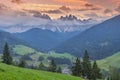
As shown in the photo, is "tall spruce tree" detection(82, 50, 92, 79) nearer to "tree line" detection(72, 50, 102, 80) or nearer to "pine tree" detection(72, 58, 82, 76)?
"tree line" detection(72, 50, 102, 80)

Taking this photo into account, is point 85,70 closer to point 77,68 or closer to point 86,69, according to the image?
point 86,69

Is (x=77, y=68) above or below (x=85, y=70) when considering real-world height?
above

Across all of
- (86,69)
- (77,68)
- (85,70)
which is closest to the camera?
(77,68)

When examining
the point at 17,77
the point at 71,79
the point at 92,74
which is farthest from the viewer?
the point at 92,74

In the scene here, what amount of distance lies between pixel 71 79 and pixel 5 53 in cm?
5381

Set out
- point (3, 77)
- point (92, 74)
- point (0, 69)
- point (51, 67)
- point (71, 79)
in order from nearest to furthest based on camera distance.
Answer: point (3, 77)
point (0, 69)
point (71, 79)
point (92, 74)
point (51, 67)

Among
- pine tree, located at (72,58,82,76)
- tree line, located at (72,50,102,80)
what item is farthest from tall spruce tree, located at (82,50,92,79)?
pine tree, located at (72,58,82,76)

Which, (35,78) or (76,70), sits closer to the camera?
(35,78)

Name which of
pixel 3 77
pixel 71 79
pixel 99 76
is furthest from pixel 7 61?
pixel 3 77

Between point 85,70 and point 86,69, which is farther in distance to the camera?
point 85,70

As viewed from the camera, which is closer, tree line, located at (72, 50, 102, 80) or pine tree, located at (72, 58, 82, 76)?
tree line, located at (72, 50, 102, 80)

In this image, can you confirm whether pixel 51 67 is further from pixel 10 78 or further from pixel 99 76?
pixel 10 78

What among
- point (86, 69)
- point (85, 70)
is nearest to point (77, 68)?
point (85, 70)

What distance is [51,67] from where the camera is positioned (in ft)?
457
